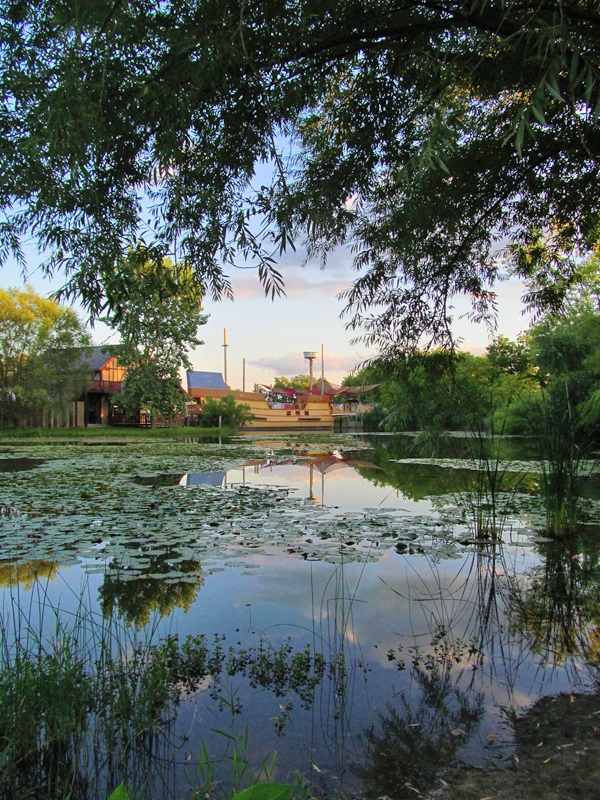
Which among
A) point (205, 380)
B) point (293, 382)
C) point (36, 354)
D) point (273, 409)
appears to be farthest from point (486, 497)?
point (293, 382)

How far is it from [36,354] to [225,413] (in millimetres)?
13450

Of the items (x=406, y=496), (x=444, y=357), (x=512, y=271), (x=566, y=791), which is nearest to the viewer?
(x=566, y=791)

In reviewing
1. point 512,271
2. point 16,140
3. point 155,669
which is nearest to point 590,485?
point 512,271

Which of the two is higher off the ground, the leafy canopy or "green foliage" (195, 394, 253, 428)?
the leafy canopy

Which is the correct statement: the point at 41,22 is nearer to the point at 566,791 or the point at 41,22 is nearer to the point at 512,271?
the point at 566,791

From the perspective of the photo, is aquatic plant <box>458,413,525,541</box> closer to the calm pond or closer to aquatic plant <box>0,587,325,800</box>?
the calm pond

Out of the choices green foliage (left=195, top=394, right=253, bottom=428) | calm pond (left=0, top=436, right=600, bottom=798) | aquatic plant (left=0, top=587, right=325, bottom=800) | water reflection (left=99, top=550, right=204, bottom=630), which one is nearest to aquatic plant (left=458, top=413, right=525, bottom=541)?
calm pond (left=0, top=436, right=600, bottom=798)

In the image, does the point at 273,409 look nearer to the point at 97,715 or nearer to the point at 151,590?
the point at 151,590

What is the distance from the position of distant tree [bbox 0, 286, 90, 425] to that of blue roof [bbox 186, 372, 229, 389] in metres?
18.8

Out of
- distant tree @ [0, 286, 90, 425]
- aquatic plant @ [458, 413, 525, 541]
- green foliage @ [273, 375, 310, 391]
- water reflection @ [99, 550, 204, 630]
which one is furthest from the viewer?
green foliage @ [273, 375, 310, 391]

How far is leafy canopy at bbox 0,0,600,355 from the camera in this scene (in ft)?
8.48

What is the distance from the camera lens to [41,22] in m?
2.99

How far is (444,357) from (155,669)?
4.37 metres

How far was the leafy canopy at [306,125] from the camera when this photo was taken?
2.59 meters
